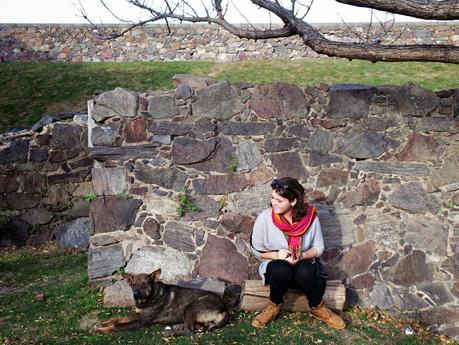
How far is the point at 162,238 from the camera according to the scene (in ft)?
17.1

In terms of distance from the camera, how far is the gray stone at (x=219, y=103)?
16.8 feet

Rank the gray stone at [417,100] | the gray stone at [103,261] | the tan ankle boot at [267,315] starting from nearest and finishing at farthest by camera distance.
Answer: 1. the tan ankle boot at [267,315]
2. the gray stone at [417,100]
3. the gray stone at [103,261]

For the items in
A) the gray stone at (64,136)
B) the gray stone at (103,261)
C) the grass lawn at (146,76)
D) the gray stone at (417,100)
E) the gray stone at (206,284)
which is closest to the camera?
the gray stone at (206,284)

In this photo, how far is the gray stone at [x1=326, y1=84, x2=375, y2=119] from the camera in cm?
505

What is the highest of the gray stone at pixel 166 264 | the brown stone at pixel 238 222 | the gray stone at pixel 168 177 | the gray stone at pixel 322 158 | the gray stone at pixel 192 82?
the gray stone at pixel 192 82

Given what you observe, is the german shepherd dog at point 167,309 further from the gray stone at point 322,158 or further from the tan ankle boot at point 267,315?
the gray stone at point 322,158

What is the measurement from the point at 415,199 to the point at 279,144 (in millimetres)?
1573

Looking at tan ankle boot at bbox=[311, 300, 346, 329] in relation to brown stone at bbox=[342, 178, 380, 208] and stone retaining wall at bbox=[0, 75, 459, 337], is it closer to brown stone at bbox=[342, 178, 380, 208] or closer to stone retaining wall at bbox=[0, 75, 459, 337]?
stone retaining wall at bbox=[0, 75, 459, 337]

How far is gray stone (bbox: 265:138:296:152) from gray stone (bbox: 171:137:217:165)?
58cm

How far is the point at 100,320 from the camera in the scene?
4535 millimetres

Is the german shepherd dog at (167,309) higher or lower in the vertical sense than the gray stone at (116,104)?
lower

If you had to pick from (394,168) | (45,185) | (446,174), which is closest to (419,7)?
(394,168)

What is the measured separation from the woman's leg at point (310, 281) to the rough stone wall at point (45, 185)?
4846 mm

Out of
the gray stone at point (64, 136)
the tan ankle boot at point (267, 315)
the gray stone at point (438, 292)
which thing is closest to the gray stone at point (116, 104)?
the tan ankle boot at point (267, 315)
